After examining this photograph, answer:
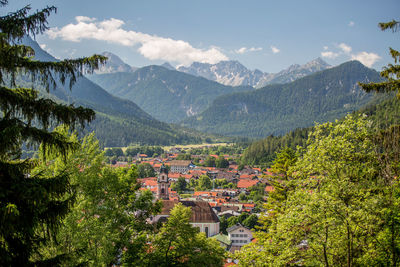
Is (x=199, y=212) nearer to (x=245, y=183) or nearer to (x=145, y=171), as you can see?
(x=245, y=183)

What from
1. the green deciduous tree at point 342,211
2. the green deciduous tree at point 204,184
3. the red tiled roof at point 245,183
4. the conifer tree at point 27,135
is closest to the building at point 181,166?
the green deciduous tree at point 204,184

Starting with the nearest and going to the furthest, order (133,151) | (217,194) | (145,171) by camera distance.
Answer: (217,194), (145,171), (133,151)

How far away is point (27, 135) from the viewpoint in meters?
6.20

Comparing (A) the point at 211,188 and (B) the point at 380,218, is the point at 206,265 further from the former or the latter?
(A) the point at 211,188

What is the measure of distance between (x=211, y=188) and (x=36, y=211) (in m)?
92.6

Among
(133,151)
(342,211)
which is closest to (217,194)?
(342,211)

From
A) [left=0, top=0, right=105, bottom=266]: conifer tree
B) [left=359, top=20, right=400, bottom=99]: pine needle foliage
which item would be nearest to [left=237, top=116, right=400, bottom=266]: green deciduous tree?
[left=359, top=20, right=400, bottom=99]: pine needle foliage

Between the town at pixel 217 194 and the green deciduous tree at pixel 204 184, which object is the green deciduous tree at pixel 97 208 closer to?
the town at pixel 217 194

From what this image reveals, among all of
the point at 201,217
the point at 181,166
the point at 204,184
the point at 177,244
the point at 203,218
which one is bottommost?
the point at 181,166

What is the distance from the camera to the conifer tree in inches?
220

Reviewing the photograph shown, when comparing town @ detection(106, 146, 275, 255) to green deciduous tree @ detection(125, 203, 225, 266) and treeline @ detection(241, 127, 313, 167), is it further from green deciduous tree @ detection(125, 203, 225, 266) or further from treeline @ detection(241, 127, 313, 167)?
treeline @ detection(241, 127, 313, 167)

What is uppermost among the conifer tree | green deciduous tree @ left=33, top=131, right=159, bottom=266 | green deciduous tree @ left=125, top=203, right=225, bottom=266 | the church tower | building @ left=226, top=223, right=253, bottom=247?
the conifer tree

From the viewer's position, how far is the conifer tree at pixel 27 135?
559 centimetres

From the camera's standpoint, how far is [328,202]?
924 centimetres
